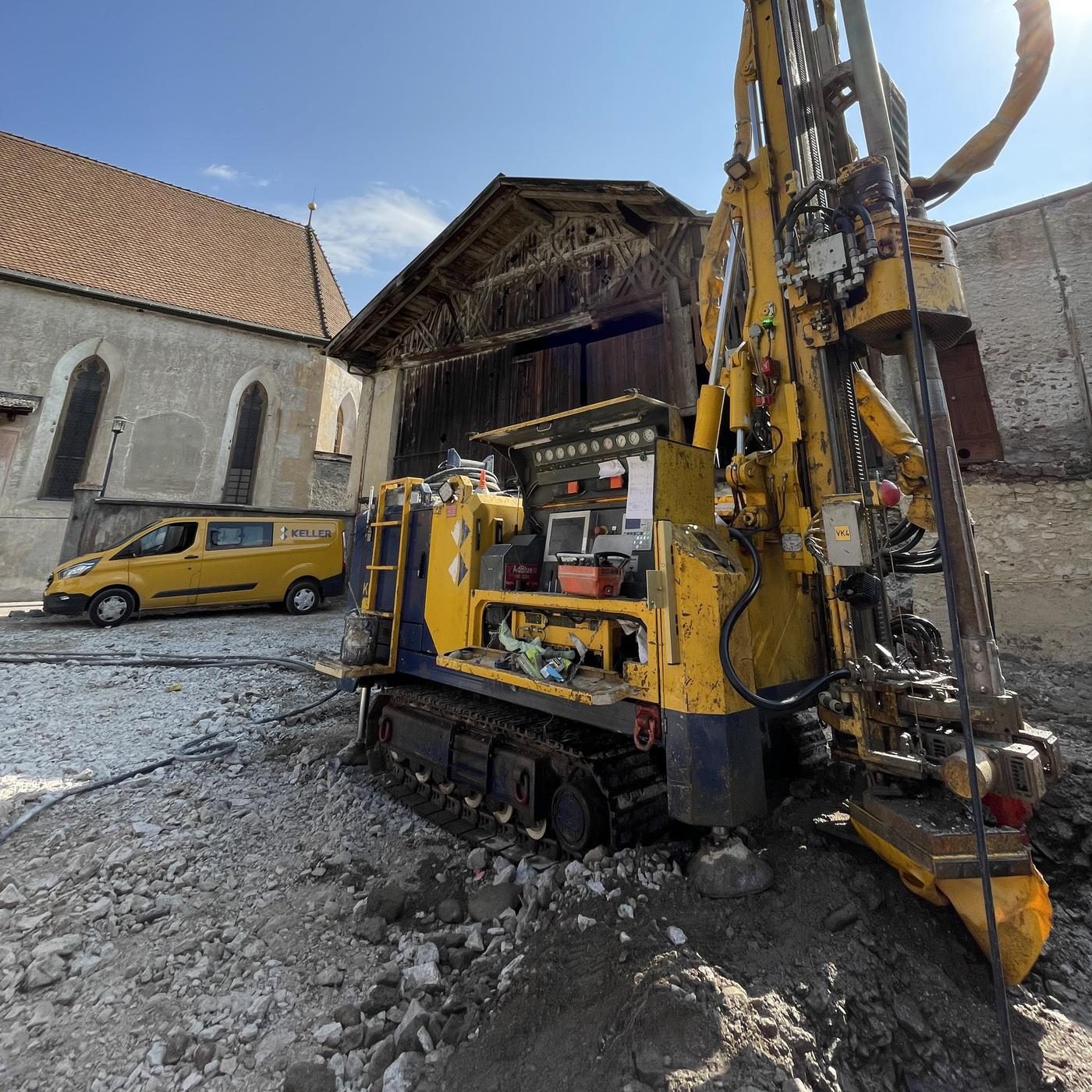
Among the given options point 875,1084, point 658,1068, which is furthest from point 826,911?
point 658,1068

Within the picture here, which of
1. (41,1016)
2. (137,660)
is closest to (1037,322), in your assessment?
(41,1016)

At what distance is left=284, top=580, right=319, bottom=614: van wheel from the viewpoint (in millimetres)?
11492

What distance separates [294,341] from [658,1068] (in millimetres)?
23104

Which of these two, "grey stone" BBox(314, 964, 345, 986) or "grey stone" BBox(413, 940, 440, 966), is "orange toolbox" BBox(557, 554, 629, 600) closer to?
"grey stone" BBox(413, 940, 440, 966)

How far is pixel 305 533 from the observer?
38.7 feet

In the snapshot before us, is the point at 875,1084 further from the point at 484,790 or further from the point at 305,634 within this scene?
the point at 305,634

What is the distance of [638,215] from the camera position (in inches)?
331

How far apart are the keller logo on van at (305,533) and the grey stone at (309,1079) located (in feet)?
35.9

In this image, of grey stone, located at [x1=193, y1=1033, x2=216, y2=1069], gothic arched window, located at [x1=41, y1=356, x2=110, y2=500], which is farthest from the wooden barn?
gothic arched window, located at [x1=41, y1=356, x2=110, y2=500]

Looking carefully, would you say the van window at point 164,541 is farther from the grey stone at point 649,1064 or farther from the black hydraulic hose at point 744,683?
the grey stone at point 649,1064

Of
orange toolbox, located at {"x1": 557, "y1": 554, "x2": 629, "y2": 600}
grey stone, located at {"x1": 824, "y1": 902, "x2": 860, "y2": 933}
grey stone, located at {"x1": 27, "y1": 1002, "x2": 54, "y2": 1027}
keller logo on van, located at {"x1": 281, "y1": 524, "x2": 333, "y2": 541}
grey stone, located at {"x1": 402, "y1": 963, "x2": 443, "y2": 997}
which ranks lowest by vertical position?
grey stone, located at {"x1": 27, "y1": 1002, "x2": 54, "y2": 1027}

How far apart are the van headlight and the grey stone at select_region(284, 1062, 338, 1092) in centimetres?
1082

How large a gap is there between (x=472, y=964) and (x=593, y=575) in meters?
1.88

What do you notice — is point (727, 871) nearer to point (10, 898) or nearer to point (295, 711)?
point (10, 898)
